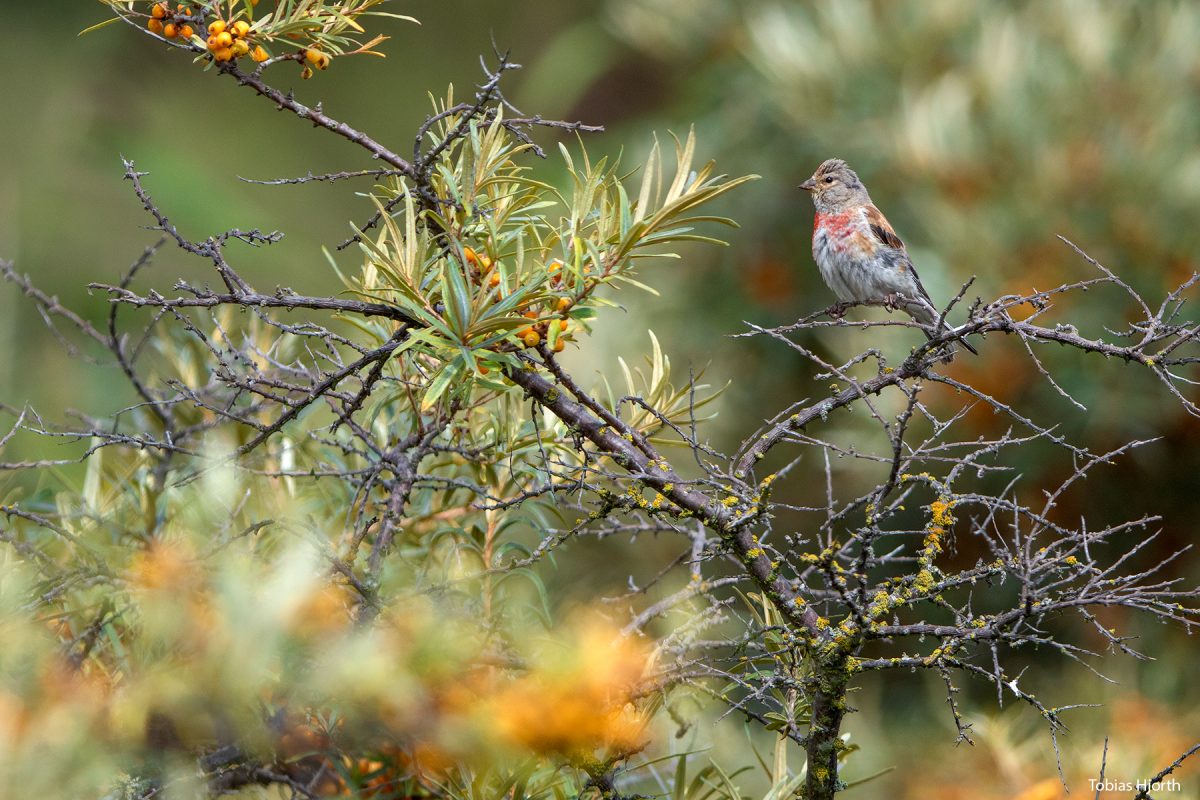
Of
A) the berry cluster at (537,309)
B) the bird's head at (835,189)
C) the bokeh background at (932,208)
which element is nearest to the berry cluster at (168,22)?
the berry cluster at (537,309)

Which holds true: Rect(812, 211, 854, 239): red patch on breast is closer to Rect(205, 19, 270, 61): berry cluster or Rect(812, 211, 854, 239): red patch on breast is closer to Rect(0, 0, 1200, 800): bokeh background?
Rect(0, 0, 1200, 800): bokeh background

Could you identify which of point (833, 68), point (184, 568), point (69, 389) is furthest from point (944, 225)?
point (184, 568)

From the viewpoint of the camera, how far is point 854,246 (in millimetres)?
1522

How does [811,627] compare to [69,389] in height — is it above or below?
below

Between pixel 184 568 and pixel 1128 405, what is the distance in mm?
1606

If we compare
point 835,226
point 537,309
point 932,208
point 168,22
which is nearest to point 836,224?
point 835,226

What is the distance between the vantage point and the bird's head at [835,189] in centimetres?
153

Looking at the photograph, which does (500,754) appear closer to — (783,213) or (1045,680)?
(1045,680)

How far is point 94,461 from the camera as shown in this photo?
0.93m

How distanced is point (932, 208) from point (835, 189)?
1.66 ft

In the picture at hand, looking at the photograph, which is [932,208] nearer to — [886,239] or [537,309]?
[886,239]

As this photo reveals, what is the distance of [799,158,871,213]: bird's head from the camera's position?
5.01 feet

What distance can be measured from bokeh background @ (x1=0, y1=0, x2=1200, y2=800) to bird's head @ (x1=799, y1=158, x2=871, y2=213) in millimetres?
193

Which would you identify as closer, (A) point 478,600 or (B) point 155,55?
(A) point 478,600
